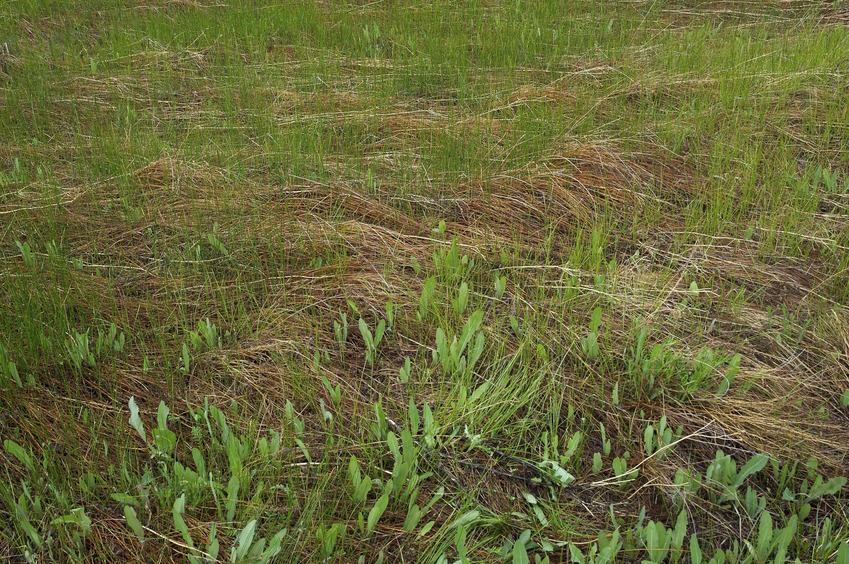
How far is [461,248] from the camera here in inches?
120

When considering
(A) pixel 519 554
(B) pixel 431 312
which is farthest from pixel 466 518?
(B) pixel 431 312

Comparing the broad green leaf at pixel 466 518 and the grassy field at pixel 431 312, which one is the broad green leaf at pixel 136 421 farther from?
the broad green leaf at pixel 466 518

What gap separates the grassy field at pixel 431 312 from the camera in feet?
6.27

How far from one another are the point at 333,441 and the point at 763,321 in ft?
5.18

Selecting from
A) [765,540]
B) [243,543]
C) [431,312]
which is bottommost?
[765,540]

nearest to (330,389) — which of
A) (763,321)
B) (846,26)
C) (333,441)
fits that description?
(333,441)

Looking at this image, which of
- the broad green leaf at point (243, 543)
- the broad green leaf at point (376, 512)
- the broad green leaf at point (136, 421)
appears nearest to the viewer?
the broad green leaf at point (243, 543)

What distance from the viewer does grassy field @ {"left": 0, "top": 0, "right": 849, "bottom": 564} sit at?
1.91 meters

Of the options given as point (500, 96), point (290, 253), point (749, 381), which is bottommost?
point (749, 381)

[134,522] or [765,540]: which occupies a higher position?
[134,522]

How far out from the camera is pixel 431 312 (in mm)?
2617

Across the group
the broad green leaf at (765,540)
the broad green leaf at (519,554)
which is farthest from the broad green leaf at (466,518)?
the broad green leaf at (765,540)

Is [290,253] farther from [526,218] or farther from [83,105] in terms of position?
[83,105]

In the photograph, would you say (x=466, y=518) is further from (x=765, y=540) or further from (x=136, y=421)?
(x=136, y=421)
